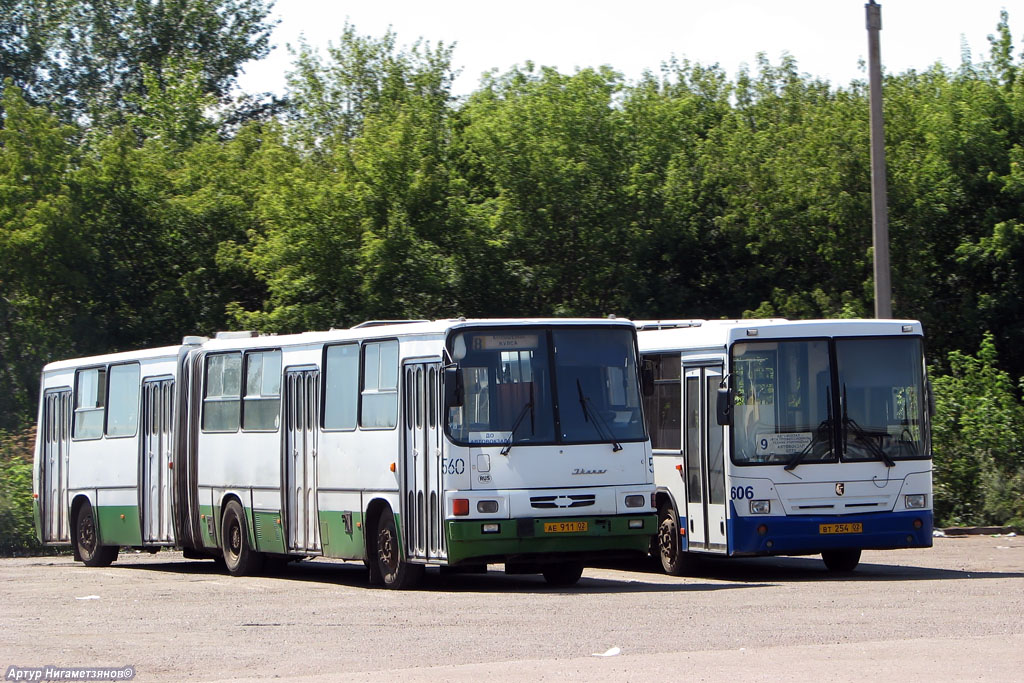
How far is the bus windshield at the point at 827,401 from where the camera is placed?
1845cm

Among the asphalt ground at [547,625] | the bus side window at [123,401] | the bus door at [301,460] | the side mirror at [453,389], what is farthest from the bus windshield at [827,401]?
the bus side window at [123,401]

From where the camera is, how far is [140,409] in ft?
79.2

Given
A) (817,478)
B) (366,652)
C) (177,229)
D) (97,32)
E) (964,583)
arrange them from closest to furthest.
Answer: (366,652), (964,583), (817,478), (177,229), (97,32)

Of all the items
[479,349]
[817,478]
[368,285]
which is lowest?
[817,478]

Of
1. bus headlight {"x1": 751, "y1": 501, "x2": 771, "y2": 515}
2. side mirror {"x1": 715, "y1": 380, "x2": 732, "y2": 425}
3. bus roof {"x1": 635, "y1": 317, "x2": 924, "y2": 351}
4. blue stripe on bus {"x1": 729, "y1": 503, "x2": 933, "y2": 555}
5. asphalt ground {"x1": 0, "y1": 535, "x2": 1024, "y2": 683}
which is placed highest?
bus roof {"x1": 635, "y1": 317, "x2": 924, "y2": 351}

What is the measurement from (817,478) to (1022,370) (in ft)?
53.8

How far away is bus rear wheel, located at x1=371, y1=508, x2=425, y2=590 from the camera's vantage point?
59.6 feet

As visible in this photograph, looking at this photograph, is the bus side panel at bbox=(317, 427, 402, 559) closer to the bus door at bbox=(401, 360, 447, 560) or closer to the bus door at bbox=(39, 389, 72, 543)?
the bus door at bbox=(401, 360, 447, 560)

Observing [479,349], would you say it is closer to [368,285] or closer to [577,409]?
[577,409]

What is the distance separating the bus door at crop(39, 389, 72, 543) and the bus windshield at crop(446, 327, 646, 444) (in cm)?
1084

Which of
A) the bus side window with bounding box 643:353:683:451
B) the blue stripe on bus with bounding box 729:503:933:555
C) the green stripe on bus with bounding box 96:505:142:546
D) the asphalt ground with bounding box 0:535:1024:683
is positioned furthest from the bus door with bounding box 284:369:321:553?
the blue stripe on bus with bounding box 729:503:933:555

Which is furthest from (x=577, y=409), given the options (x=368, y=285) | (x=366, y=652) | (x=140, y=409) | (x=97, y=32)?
(x=97, y=32)

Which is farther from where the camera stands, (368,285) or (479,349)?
(368,285)

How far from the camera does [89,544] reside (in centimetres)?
2525
